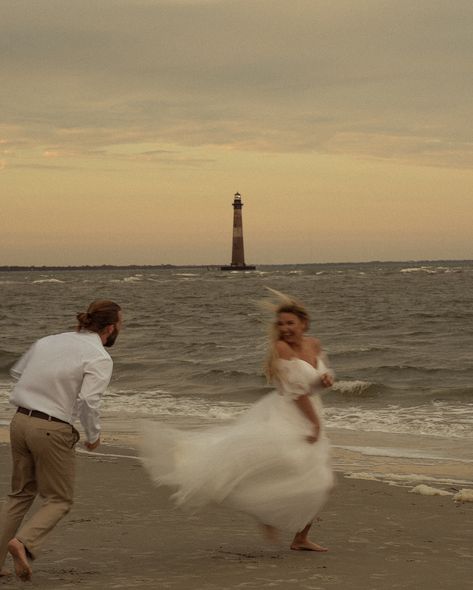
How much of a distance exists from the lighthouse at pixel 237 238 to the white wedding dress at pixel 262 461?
11195cm

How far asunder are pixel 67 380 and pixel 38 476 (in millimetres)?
513

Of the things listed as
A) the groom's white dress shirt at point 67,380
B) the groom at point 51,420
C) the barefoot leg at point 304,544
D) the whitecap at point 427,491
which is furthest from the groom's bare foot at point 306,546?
the whitecap at point 427,491

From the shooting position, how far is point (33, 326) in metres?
37.2

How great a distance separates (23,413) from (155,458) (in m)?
1.11

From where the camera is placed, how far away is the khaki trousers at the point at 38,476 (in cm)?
510

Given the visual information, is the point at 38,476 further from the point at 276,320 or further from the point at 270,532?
the point at 276,320

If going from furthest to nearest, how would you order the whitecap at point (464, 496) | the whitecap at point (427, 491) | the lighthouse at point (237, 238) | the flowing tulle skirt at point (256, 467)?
the lighthouse at point (237, 238) → the whitecap at point (427, 491) → the whitecap at point (464, 496) → the flowing tulle skirt at point (256, 467)

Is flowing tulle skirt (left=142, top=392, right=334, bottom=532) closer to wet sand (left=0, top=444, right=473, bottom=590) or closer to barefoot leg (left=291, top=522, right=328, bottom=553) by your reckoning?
barefoot leg (left=291, top=522, right=328, bottom=553)

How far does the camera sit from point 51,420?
5121mm

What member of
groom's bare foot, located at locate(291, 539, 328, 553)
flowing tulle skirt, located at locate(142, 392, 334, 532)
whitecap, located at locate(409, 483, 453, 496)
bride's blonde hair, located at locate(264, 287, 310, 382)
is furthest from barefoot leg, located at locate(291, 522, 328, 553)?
whitecap, located at locate(409, 483, 453, 496)

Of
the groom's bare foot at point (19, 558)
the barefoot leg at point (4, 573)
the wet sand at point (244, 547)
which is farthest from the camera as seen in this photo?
the wet sand at point (244, 547)

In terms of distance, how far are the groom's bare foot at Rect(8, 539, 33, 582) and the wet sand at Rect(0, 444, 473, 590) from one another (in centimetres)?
13

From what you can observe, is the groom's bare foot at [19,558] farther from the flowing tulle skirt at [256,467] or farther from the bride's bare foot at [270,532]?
the bride's bare foot at [270,532]

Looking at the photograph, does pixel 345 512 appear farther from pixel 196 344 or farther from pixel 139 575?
pixel 196 344
